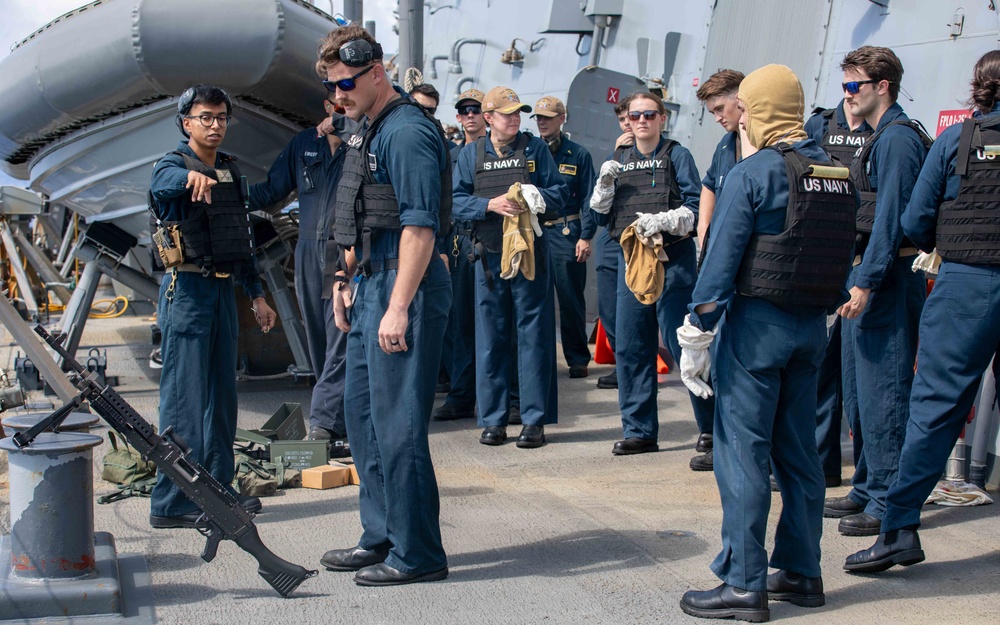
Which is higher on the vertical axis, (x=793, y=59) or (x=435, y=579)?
(x=793, y=59)

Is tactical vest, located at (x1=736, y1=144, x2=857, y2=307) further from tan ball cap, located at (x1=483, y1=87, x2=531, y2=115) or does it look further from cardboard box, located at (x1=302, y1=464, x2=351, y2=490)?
tan ball cap, located at (x1=483, y1=87, x2=531, y2=115)

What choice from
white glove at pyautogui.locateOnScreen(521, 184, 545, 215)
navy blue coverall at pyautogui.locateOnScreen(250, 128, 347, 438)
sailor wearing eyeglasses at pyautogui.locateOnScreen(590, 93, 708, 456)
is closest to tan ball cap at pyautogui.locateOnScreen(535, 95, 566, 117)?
sailor wearing eyeglasses at pyautogui.locateOnScreen(590, 93, 708, 456)

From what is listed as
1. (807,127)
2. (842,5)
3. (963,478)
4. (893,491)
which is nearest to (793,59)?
(842,5)

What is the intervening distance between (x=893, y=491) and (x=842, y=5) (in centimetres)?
414

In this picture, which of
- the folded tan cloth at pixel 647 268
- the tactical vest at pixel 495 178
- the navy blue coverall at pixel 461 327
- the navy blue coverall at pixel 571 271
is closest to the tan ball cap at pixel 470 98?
the navy blue coverall at pixel 461 327

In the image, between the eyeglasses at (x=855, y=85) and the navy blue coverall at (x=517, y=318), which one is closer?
the eyeglasses at (x=855, y=85)

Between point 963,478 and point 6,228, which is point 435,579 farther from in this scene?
point 6,228

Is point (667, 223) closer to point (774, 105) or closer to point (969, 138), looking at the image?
point (969, 138)

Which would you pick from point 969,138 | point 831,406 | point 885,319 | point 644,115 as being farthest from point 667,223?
point 969,138

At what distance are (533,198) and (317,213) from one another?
1204 mm

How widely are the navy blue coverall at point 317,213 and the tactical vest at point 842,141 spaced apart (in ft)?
8.13

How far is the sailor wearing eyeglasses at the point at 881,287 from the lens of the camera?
4.08 metres

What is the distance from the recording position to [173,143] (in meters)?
6.23

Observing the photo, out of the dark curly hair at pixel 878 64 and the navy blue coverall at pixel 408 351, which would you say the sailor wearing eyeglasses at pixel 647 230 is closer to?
the dark curly hair at pixel 878 64
